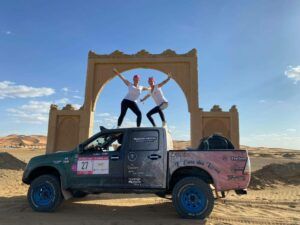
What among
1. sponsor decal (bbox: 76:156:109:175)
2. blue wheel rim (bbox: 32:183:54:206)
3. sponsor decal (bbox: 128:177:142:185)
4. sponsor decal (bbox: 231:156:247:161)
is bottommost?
blue wheel rim (bbox: 32:183:54:206)

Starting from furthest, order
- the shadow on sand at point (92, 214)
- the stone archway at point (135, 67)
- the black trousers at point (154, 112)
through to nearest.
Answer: the stone archway at point (135, 67), the black trousers at point (154, 112), the shadow on sand at point (92, 214)

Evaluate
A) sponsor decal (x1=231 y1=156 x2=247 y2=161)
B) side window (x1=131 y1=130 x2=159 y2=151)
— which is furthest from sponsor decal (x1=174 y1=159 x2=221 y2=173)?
side window (x1=131 y1=130 x2=159 y2=151)

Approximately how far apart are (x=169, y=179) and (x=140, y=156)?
0.87 metres

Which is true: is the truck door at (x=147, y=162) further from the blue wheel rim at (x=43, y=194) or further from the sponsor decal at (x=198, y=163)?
the blue wheel rim at (x=43, y=194)

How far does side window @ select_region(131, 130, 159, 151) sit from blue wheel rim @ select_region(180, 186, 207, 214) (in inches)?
48.4

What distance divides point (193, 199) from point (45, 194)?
3.72 m

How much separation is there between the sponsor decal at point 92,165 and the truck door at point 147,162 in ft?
1.77

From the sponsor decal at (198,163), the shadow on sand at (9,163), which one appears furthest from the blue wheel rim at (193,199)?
the shadow on sand at (9,163)

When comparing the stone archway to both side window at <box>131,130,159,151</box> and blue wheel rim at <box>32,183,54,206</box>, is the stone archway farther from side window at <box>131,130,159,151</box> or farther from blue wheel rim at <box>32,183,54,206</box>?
blue wheel rim at <box>32,183,54,206</box>

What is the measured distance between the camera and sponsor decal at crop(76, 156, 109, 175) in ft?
25.4

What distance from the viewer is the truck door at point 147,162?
7441mm

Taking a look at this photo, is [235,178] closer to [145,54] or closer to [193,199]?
[193,199]

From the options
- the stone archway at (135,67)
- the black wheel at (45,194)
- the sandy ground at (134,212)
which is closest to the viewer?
the sandy ground at (134,212)

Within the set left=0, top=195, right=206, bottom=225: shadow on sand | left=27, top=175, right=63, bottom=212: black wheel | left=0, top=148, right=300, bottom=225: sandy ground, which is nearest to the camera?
left=0, top=195, right=206, bottom=225: shadow on sand
